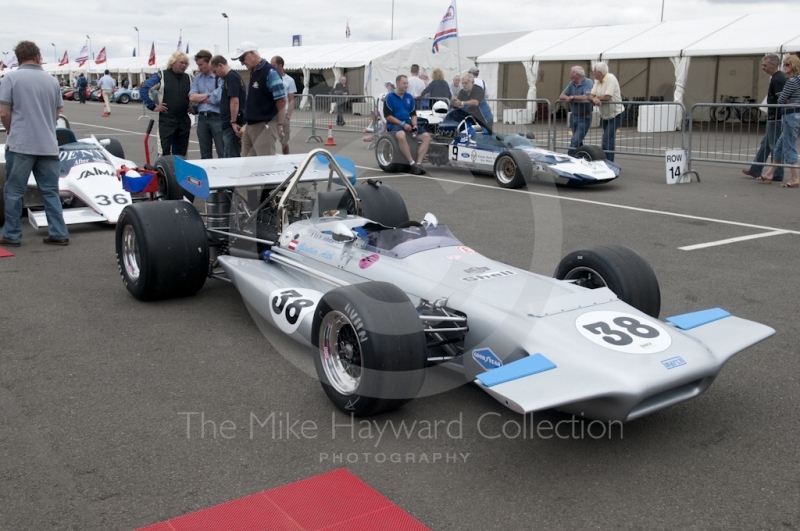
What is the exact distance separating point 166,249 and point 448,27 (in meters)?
16.5

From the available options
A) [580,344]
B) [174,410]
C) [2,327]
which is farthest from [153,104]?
[580,344]

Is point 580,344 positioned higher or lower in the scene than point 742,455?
higher

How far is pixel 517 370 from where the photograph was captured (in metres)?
3.19

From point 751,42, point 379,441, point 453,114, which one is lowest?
point 379,441

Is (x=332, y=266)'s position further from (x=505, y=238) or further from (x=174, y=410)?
(x=505, y=238)

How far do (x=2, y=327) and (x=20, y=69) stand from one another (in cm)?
295

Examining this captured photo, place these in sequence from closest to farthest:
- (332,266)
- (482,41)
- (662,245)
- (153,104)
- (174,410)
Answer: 1. (174,410)
2. (332,266)
3. (662,245)
4. (153,104)
5. (482,41)

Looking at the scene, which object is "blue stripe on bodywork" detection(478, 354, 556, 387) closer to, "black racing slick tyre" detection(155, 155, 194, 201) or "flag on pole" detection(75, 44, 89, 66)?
"black racing slick tyre" detection(155, 155, 194, 201)

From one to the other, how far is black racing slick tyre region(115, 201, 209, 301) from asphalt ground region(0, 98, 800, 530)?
15 centimetres

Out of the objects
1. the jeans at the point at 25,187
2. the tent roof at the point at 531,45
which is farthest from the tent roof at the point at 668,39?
the jeans at the point at 25,187

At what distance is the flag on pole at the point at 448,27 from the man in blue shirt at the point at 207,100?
35.2 feet

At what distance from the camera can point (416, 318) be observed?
3.51 meters

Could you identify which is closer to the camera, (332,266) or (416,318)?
(416,318)

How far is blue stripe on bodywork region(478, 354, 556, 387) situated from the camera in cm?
309
